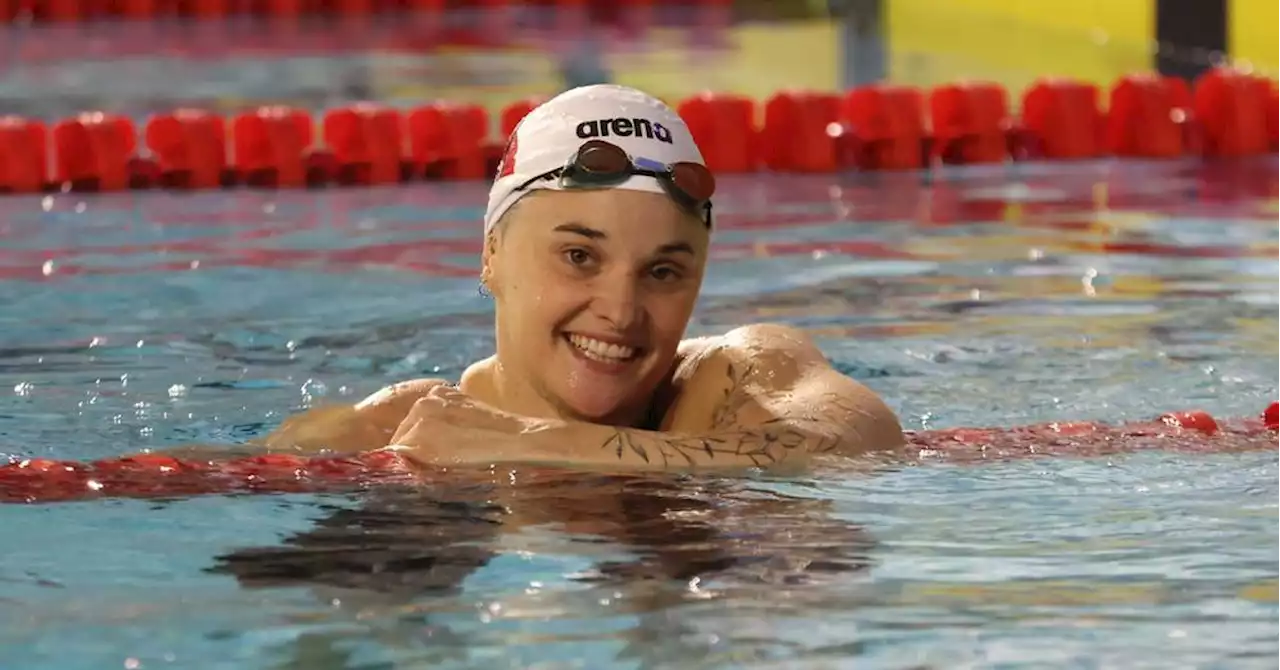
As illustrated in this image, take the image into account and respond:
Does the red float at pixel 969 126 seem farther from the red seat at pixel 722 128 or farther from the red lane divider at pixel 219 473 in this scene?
the red lane divider at pixel 219 473

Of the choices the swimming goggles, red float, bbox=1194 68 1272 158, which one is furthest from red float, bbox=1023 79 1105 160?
the swimming goggles

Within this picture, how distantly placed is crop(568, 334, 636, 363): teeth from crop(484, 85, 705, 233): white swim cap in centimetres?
27

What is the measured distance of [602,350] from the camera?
386 cm

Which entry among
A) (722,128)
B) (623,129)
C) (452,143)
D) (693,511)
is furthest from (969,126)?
(693,511)

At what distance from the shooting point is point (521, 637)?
3.09m

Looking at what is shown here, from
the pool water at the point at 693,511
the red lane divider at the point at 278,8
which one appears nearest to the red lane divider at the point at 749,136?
the pool water at the point at 693,511

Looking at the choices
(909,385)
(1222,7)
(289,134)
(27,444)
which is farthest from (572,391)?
(1222,7)

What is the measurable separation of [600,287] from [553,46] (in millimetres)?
13478

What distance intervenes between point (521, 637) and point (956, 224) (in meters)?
6.19

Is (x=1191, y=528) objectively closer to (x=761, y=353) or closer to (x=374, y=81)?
(x=761, y=353)

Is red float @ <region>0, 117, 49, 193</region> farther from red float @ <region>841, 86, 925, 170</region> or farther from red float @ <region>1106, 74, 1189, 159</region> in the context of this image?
red float @ <region>1106, 74, 1189, 159</region>

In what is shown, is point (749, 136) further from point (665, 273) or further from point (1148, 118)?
point (665, 273)

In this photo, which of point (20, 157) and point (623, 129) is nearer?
point (623, 129)

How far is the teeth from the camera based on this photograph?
385 centimetres
